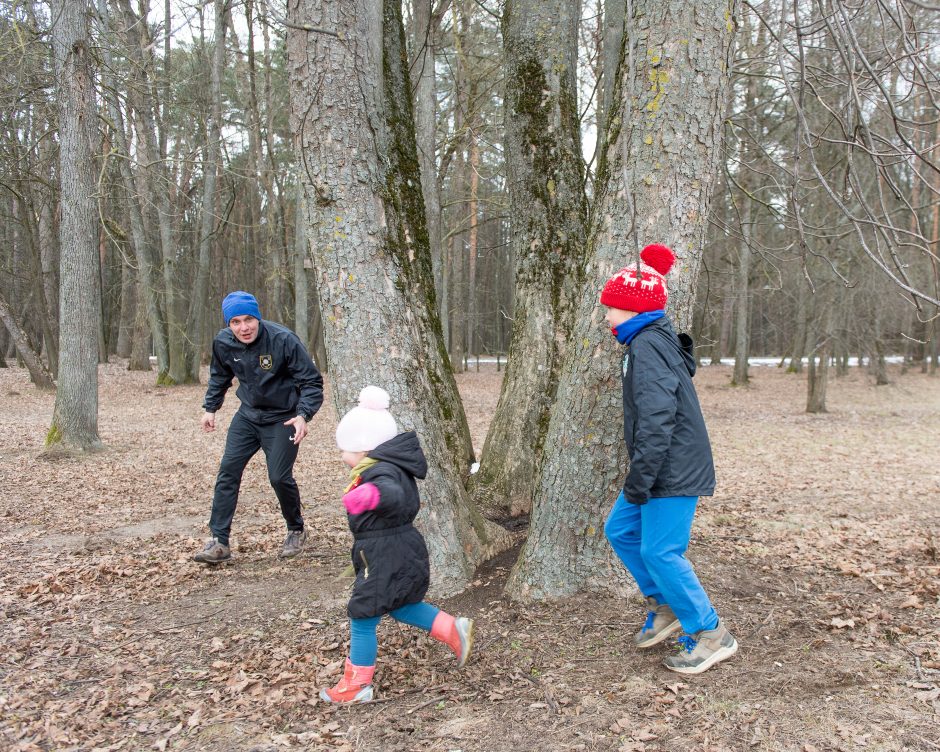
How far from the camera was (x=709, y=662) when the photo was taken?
306 centimetres

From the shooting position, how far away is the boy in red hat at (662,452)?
2.88m

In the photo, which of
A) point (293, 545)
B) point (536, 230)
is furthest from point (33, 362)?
point (536, 230)

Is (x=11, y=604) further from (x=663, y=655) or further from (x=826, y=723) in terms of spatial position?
(x=826, y=723)

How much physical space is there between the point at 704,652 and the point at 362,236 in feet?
8.81

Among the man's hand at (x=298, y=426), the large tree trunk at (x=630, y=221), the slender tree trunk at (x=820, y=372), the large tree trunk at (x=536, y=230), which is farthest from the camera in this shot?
the slender tree trunk at (x=820, y=372)

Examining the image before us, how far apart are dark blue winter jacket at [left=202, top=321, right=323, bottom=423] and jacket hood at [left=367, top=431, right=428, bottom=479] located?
1665 mm

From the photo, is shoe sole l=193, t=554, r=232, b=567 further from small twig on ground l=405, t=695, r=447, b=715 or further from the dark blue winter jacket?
small twig on ground l=405, t=695, r=447, b=715

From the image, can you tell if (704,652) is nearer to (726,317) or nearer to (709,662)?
(709,662)

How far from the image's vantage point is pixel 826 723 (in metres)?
2.66

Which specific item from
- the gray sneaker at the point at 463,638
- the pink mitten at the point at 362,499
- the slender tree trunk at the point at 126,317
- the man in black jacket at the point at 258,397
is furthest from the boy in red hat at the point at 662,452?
the slender tree trunk at the point at 126,317

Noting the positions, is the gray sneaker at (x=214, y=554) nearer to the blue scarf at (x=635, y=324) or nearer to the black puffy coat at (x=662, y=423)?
the black puffy coat at (x=662, y=423)

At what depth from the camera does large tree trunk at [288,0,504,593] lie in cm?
373

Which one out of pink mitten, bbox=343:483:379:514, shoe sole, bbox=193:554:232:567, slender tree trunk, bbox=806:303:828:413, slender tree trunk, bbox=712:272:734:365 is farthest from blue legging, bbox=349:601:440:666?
slender tree trunk, bbox=712:272:734:365

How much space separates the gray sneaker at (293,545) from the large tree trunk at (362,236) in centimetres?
157
